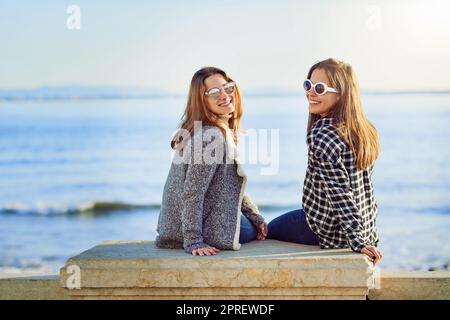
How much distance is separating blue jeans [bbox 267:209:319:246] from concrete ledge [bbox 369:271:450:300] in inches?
15.3

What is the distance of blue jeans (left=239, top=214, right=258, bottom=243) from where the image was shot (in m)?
3.90

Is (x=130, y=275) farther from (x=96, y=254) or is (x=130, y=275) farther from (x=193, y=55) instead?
(x=193, y=55)

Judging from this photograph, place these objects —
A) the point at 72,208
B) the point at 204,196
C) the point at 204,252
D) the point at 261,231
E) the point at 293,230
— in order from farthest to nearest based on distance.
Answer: the point at 72,208
the point at 261,231
the point at 293,230
the point at 204,196
the point at 204,252

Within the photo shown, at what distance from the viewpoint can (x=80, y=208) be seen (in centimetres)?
1486

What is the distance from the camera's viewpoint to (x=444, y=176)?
16.2 m

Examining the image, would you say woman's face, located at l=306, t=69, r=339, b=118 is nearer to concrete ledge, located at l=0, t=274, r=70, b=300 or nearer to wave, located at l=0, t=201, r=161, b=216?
concrete ledge, located at l=0, t=274, r=70, b=300

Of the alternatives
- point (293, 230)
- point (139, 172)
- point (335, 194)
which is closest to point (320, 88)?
point (335, 194)

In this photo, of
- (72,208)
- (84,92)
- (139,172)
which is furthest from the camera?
(84,92)

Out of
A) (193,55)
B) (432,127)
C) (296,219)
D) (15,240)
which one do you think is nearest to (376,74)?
(432,127)

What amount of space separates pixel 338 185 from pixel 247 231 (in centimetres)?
58

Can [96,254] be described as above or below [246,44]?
below

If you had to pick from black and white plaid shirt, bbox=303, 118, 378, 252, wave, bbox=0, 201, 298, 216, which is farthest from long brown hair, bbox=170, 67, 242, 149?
wave, bbox=0, 201, 298, 216

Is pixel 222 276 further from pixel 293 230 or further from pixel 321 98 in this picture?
pixel 321 98

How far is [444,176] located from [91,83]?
10.8 m
